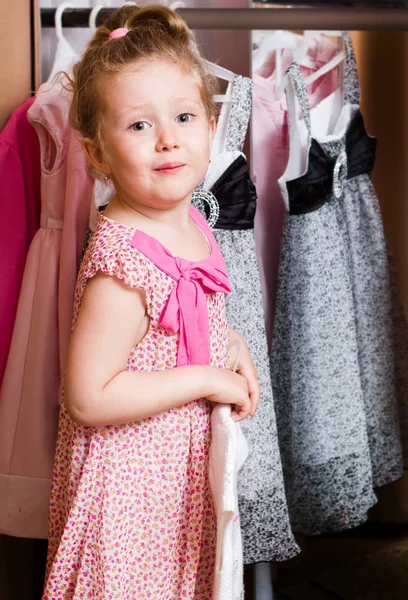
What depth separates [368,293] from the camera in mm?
1561

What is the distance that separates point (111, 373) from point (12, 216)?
1.46 ft

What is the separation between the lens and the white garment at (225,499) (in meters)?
1.01

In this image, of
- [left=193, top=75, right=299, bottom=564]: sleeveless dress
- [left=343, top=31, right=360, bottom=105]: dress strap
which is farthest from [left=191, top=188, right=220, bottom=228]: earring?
[left=343, top=31, right=360, bottom=105]: dress strap

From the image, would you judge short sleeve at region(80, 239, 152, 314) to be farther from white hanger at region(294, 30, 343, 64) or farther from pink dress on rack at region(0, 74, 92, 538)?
white hanger at region(294, 30, 343, 64)

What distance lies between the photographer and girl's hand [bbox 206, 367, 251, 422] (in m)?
1.07

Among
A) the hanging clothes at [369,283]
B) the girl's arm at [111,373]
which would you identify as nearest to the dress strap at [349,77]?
the hanging clothes at [369,283]

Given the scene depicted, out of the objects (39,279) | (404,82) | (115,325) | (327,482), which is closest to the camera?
(115,325)

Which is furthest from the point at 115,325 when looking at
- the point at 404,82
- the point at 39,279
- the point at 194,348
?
the point at 404,82

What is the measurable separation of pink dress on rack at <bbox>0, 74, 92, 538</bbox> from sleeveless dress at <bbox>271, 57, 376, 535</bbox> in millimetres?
379

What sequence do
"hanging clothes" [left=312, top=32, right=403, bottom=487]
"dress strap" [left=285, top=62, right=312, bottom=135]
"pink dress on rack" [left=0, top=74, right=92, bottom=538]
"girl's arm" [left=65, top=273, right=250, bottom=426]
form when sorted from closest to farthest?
"girl's arm" [left=65, top=273, right=250, bottom=426]
"pink dress on rack" [left=0, top=74, right=92, bottom=538]
"dress strap" [left=285, top=62, right=312, bottom=135]
"hanging clothes" [left=312, top=32, right=403, bottom=487]

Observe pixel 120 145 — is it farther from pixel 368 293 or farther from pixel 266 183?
pixel 368 293

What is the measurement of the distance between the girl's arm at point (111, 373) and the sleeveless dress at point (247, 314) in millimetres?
328

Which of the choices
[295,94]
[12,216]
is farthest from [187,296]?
[295,94]

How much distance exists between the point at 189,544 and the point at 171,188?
48cm
